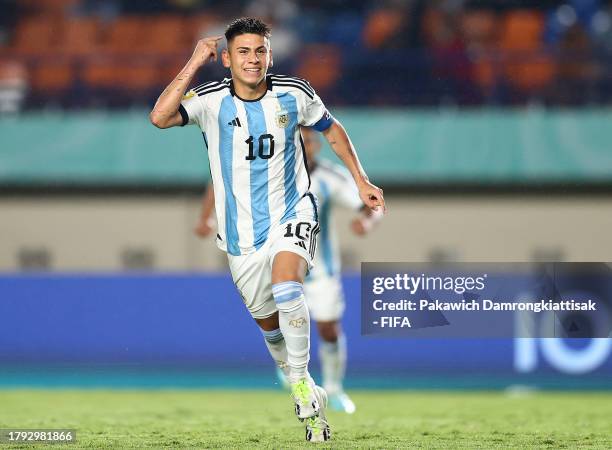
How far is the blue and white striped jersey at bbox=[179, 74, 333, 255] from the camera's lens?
6.91 m

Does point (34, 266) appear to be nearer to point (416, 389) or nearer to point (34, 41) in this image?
point (34, 41)

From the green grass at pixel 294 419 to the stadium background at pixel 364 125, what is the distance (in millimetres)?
5441

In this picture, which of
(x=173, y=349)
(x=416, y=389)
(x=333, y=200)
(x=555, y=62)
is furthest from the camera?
(x=555, y=62)

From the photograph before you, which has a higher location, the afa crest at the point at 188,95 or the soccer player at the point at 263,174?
the afa crest at the point at 188,95

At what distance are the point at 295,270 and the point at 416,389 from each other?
6.97 metres

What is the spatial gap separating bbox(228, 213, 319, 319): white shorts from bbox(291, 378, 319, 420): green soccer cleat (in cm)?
59

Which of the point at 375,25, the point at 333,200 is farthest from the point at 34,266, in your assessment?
the point at 333,200

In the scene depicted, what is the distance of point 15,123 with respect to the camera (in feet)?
57.1

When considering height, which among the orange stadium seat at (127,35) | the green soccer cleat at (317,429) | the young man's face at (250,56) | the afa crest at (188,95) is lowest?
the green soccer cleat at (317,429)

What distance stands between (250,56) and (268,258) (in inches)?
45.1

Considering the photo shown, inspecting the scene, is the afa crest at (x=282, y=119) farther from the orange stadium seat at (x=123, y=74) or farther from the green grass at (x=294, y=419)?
the orange stadium seat at (x=123, y=74)

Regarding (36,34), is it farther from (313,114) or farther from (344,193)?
(313,114)

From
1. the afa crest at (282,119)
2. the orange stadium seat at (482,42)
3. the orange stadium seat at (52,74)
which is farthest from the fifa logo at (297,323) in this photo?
the orange stadium seat at (52,74)

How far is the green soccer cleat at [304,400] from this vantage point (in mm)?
6762
